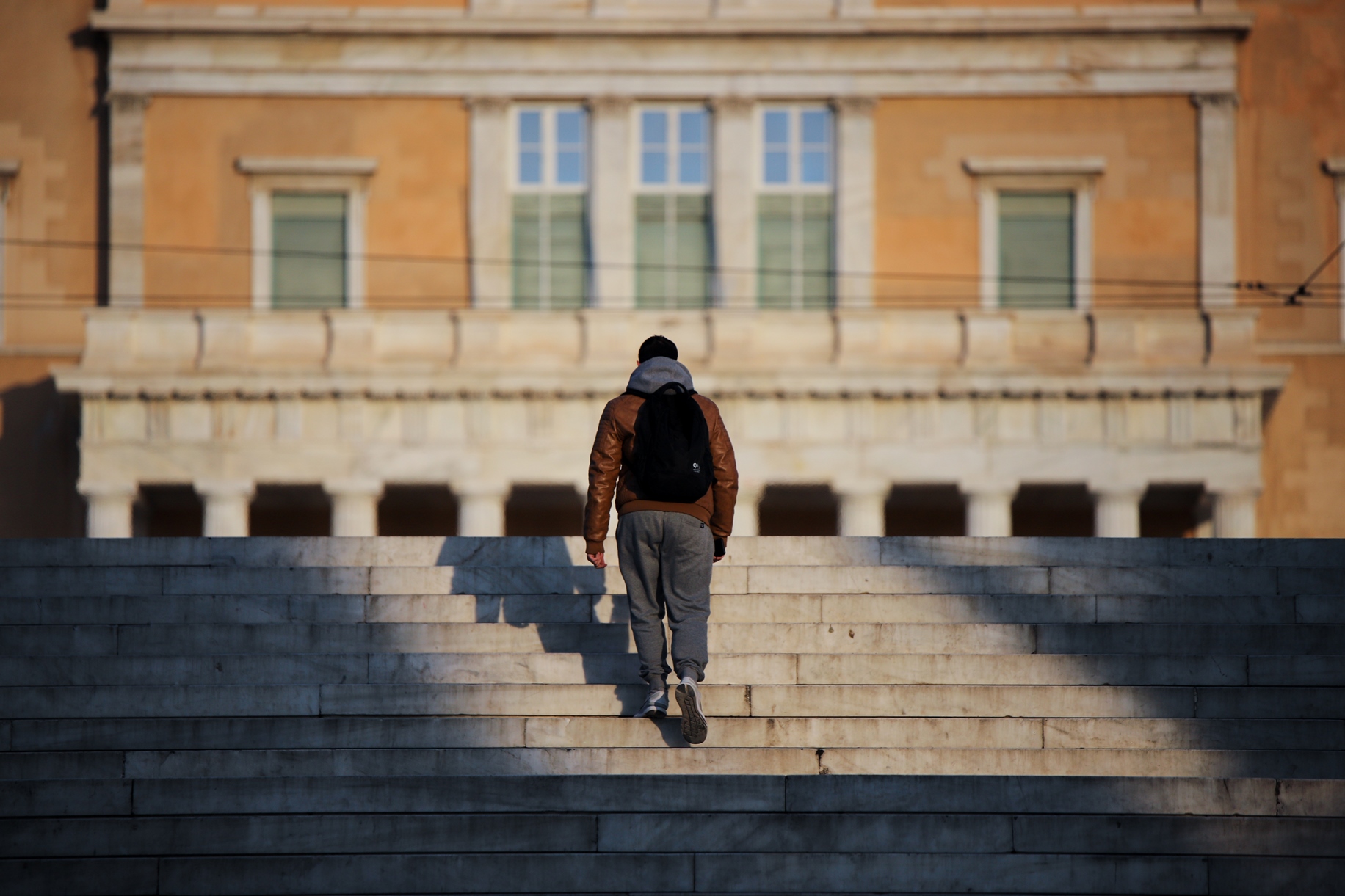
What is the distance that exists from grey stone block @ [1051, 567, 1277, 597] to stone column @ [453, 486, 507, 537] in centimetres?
1588

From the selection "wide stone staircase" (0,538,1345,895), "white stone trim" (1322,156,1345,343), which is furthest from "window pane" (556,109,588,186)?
"wide stone staircase" (0,538,1345,895)

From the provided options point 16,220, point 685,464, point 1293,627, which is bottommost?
point 1293,627

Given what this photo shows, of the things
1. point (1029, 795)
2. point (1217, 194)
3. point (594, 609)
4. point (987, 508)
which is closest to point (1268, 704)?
point (1029, 795)

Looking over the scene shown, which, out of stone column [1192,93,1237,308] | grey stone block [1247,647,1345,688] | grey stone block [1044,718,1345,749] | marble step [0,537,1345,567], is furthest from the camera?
stone column [1192,93,1237,308]

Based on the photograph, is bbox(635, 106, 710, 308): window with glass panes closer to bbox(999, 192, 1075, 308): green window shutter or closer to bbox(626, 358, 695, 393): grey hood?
bbox(999, 192, 1075, 308): green window shutter

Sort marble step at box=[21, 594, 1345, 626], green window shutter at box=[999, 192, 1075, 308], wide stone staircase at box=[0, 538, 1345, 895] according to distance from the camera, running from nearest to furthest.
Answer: wide stone staircase at box=[0, 538, 1345, 895] < marble step at box=[21, 594, 1345, 626] < green window shutter at box=[999, 192, 1075, 308]

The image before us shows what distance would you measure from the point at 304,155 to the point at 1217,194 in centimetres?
1509

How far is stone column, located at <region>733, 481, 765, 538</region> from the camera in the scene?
26.9 m

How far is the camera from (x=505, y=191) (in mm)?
30953

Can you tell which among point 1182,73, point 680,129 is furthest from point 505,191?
point 1182,73

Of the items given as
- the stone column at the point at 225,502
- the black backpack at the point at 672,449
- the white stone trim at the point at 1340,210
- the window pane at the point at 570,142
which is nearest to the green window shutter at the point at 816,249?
the window pane at the point at 570,142

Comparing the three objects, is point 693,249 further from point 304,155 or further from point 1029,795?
point 1029,795

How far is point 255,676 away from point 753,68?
2109 cm

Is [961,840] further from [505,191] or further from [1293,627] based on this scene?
[505,191]
